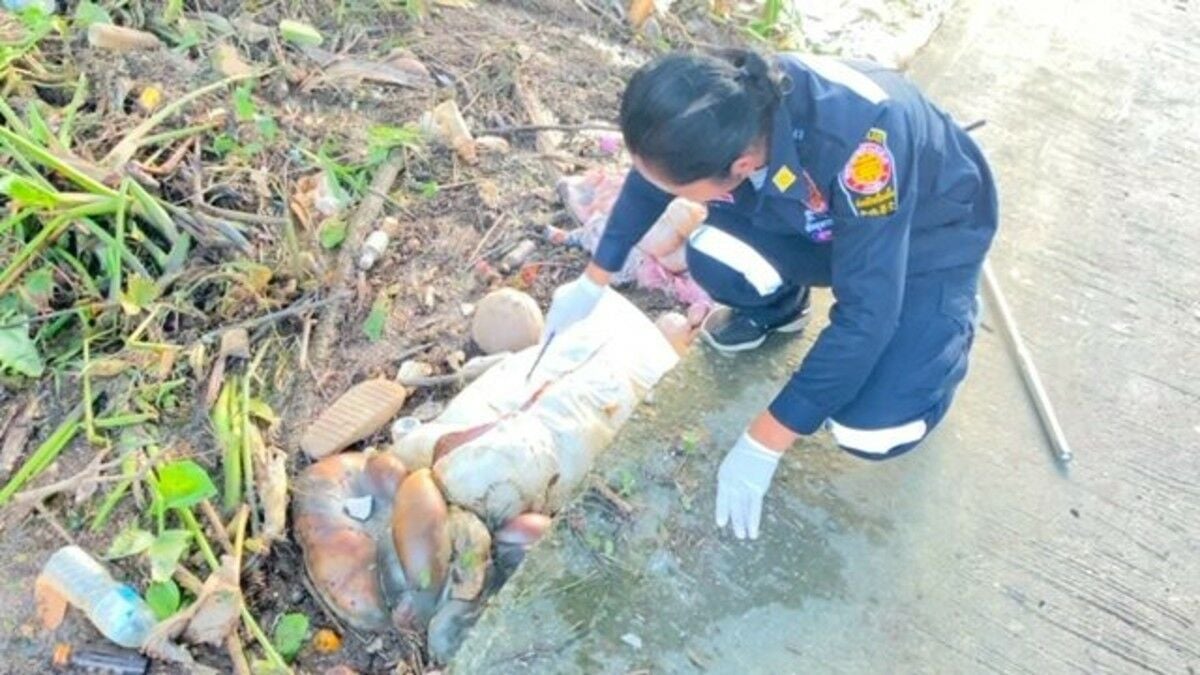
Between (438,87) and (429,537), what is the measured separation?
1.56 m

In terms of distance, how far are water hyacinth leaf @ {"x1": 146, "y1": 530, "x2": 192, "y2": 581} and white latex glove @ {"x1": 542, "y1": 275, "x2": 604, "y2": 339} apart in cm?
88

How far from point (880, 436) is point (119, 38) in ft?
7.50

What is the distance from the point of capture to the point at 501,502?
233 cm

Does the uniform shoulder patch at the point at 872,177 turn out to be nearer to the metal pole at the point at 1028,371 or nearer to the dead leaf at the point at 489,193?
the metal pole at the point at 1028,371

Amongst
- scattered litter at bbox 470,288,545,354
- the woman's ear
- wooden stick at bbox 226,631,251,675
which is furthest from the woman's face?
wooden stick at bbox 226,631,251,675

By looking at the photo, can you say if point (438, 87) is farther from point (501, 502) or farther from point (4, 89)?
point (501, 502)

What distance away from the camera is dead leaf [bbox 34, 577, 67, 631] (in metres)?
2.24

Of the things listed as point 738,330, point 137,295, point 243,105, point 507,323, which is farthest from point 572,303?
point 243,105

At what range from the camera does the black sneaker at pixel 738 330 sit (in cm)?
257

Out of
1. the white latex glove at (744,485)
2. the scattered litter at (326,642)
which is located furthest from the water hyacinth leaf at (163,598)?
the white latex glove at (744,485)

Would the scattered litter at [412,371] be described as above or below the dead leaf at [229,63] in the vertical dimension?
below

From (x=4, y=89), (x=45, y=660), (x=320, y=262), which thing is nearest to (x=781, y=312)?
(x=320, y=262)

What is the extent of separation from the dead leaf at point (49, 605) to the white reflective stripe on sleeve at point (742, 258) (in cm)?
141

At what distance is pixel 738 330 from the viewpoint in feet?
8.47
